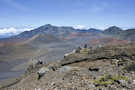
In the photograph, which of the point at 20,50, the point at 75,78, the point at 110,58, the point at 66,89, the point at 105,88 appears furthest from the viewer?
the point at 20,50

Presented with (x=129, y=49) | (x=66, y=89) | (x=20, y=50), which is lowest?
(x=20, y=50)

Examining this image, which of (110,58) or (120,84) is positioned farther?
(110,58)

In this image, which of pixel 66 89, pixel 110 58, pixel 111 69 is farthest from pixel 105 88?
pixel 110 58

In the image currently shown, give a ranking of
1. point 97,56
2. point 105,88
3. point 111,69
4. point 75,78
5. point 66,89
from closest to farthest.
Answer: point 105,88 → point 66,89 → point 75,78 → point 111,69 → point 97,56

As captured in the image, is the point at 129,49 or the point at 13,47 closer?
the point at 129,49

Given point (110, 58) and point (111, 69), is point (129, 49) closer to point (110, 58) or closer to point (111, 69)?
point (110, 58)

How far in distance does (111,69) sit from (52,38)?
187 meters

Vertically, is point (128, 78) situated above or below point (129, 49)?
below

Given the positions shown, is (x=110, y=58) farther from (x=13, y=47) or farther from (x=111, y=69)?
(x=13, y=47)

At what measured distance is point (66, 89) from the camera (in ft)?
33.1

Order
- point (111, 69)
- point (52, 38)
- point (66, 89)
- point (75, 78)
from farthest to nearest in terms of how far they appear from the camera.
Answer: point (52, 38) < point (111, 69) < point (75, 78) < point (66, 89)

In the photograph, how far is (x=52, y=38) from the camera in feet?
650

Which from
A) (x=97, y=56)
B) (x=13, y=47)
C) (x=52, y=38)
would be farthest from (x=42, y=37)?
(x=97, y=56)

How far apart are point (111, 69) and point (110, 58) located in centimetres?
355
